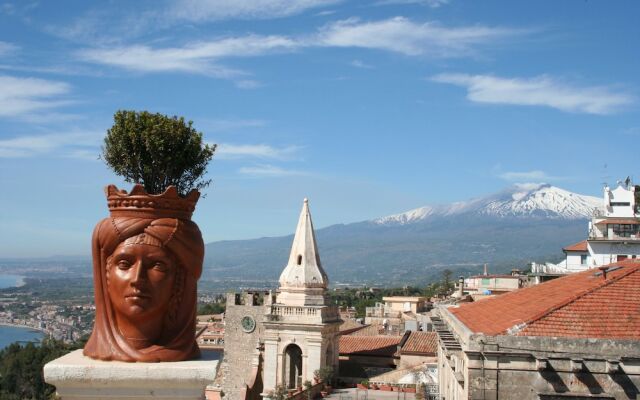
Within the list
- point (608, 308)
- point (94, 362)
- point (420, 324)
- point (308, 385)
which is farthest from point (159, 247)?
point (420, 324)

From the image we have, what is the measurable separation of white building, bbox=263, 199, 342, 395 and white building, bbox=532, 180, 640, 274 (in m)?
13.7

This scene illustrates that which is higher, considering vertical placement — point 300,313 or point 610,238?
point 610,238

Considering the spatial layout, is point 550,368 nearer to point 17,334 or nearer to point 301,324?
point 301,324

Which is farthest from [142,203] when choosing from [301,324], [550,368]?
[301,324]

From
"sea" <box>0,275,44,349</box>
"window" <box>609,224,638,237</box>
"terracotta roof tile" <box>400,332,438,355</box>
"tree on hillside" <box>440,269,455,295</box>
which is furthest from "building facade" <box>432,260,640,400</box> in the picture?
"sea" <box>0,275,44,349</box>

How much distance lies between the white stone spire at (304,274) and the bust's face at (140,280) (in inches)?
1177

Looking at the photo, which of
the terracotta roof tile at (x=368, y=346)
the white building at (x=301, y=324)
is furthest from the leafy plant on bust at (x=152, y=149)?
the terracotta roof tile at (x=368, y=346)

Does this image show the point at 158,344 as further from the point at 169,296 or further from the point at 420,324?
the point at 420,324

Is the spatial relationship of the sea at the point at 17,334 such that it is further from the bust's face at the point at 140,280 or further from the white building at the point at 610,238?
the bust's face at the point at 140,280

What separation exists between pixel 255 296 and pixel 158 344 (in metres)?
36.2

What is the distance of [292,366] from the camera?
118 feet

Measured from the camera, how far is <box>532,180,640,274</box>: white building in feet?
130

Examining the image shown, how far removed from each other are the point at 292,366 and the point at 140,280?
3085cm

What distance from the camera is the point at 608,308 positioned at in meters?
15.5
